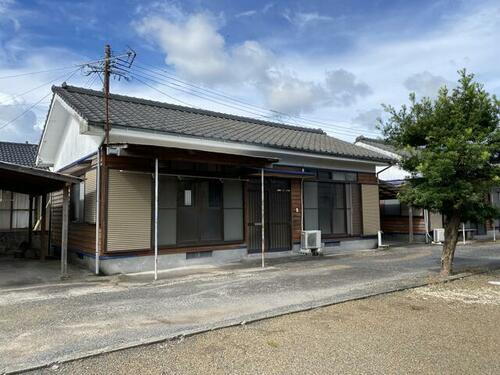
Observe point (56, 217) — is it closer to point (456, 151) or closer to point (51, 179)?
point (51, 179)

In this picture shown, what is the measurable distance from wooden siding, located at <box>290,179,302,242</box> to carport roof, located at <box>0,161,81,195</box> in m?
6.03

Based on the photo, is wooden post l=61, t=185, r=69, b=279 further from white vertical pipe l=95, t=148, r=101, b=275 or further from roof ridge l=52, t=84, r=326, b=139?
roof ridge l=52, t=84, r=326, b=139

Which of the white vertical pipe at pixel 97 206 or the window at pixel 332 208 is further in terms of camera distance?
the window at pixel 332 208

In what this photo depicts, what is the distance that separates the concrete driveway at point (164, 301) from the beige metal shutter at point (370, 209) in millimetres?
3592

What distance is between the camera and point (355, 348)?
13.2 feet

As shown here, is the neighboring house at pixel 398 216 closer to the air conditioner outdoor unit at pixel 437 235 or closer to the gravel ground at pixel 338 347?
the air conditioner outdoor unit at pixel 437 235

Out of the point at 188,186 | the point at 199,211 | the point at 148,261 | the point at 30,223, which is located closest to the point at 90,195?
the point at 148,261

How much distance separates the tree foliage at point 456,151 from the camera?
293 inches

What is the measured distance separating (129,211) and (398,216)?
12.0 metres

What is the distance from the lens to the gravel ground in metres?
3.54

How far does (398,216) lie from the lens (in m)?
16.8

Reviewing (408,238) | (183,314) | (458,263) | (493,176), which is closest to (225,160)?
(183,314)

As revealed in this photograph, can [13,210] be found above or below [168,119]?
below

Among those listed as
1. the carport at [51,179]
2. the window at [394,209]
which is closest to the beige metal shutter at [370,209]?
the window at [394,209]
